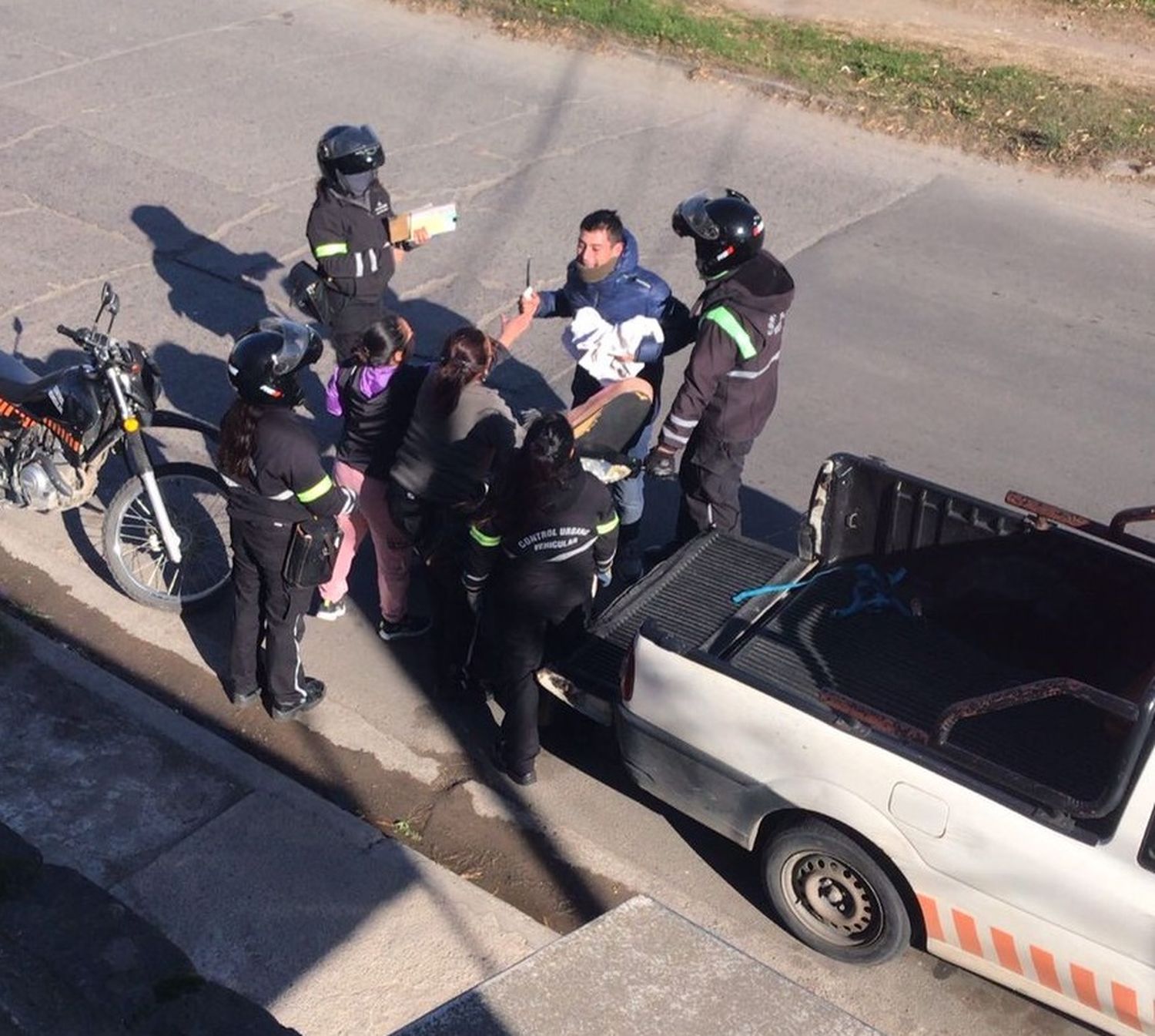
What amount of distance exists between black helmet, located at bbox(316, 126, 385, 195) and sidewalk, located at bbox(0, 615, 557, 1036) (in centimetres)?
290

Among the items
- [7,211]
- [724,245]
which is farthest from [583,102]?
[724,245]

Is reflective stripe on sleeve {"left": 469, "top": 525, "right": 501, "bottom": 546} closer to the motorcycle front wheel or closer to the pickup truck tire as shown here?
the pickup truck tire

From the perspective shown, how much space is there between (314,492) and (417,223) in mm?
2674

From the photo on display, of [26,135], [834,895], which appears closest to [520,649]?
[834,895]

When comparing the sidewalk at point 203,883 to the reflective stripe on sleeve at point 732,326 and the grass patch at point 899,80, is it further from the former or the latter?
the grass patch at point 899,80

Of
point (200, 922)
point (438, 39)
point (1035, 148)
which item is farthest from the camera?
point (438, 39)

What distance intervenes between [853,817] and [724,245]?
106 inches

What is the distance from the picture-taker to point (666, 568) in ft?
20.7

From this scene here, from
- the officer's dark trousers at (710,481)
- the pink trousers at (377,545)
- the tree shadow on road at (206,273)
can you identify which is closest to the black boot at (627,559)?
the officer's dark trousers at (710,481)

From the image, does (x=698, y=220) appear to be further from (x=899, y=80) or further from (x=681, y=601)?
(x=899, y=80)

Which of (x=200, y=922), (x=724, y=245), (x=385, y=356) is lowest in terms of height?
(x=200, y=922)

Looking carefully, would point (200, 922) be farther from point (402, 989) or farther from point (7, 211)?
point (7, 211)

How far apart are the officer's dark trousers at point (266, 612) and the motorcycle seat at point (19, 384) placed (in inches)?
61.8

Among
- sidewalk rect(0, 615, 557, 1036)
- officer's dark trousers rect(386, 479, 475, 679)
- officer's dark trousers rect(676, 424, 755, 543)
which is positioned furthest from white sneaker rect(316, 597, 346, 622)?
officer's dark trousers rect(676, 424, 755, 543)
